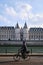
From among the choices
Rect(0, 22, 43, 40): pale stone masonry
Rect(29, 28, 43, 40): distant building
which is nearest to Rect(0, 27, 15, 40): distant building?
Rect(0, 22, 43, 40): pale stone masonry

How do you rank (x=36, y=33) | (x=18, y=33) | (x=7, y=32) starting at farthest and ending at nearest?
(x=7, y=32) → (x=36, y=33) → (x=18, y=33)

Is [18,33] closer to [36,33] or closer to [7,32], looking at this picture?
[7,32]

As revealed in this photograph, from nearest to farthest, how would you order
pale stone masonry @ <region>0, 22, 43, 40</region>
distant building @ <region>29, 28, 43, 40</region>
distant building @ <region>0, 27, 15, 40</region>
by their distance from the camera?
pale stone masonry @ <region>0, 22, 43, 40</region>
distant building @ <region>29, 28, 43, 40</region>
distant building @ <region>0, 27, 15, 40</region>

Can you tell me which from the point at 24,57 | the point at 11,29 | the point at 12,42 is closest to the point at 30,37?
the point at 11,29

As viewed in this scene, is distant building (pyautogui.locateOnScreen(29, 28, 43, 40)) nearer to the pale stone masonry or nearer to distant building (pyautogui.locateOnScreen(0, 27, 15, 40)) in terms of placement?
the pale stone masonry

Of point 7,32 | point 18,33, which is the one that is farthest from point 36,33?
point 7,32

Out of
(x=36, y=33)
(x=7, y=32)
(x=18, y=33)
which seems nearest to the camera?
(x=18, y=33)

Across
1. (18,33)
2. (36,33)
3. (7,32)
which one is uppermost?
(7,32)

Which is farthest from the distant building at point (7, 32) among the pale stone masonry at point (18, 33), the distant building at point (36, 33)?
the distant building at point (36, 33)

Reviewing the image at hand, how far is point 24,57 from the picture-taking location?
14.1 metres

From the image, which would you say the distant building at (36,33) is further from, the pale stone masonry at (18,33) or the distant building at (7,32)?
the distant building at (7,32)

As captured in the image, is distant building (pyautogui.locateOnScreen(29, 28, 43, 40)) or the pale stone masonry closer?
the pale stone masonry

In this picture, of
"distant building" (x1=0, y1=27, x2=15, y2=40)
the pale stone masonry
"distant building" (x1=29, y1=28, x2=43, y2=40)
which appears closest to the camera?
the pale stone masonry

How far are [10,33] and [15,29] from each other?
376cm
